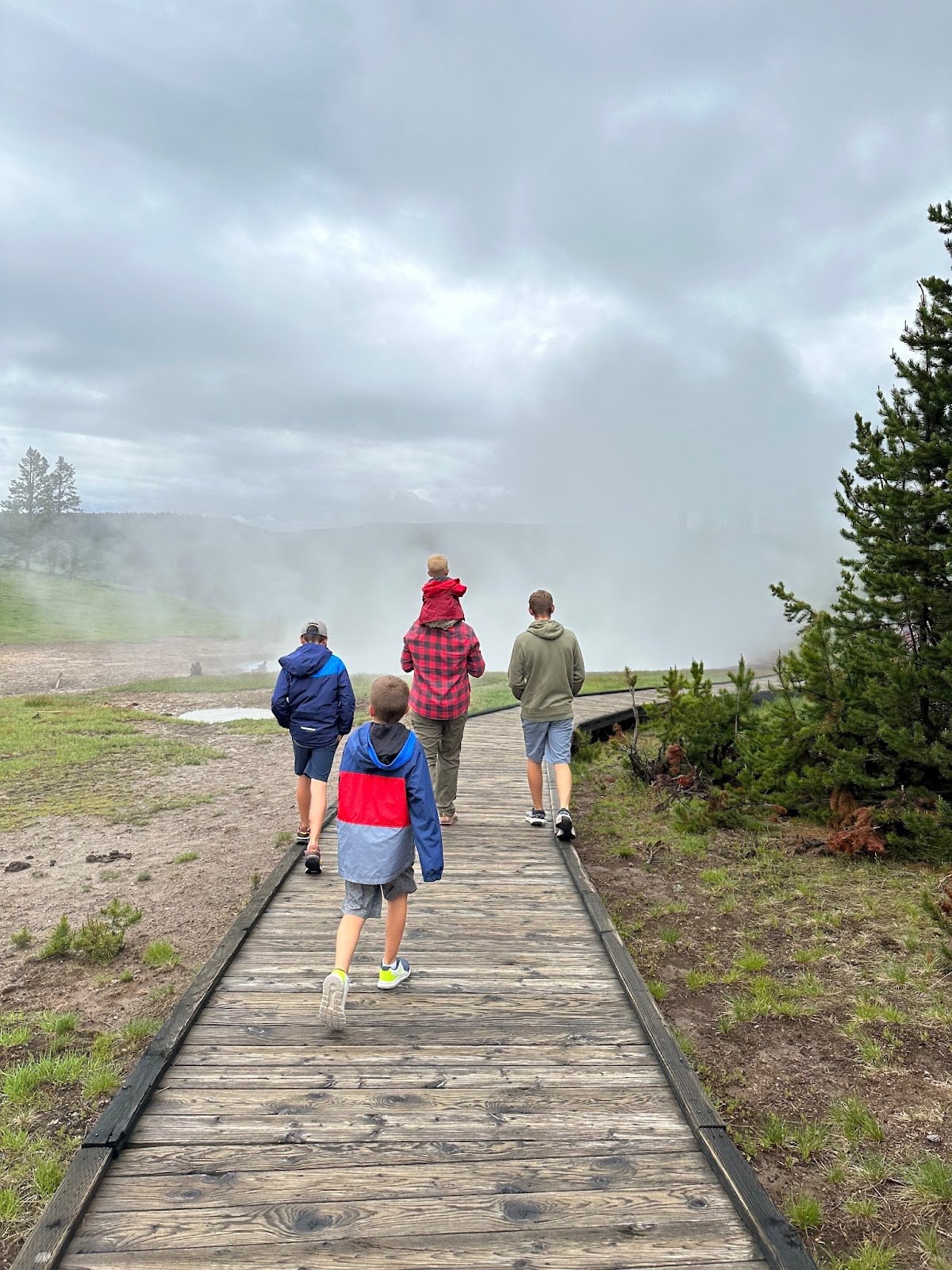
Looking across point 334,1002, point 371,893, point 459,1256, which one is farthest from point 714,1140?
point 371,893

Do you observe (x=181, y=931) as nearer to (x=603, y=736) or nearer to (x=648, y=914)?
(x=648, y=914)

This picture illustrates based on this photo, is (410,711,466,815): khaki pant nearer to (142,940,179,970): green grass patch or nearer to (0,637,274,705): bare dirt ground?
(142,940,179,970): green grass patch

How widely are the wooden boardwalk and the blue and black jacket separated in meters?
1.96

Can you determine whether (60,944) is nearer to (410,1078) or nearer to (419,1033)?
(419,1033)

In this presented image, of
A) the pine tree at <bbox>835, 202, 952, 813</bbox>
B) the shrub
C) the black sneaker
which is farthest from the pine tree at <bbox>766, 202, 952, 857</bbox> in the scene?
the shrub

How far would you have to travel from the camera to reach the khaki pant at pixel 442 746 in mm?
7715

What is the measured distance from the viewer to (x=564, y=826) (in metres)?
7.93

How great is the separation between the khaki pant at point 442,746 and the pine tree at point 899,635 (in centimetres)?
404

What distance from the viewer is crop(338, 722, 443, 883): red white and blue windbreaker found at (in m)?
4.53

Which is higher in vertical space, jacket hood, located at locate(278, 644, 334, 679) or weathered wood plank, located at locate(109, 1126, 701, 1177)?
jacket hood, located at locate(278, 644, 334, 679)

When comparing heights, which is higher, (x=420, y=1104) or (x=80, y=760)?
(x=420, y=1104)

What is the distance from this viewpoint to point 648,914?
7.37 meters

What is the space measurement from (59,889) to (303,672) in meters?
4.38

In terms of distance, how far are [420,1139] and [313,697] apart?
13.4 feet
